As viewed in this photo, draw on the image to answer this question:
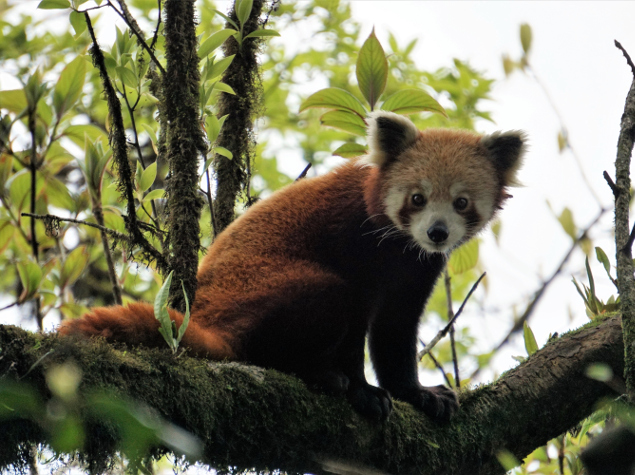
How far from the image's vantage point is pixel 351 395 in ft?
8.68

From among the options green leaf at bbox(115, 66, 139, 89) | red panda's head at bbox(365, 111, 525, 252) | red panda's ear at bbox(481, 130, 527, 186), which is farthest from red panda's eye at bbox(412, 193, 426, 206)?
green leaf at bbox(115, 66, 139, 89)

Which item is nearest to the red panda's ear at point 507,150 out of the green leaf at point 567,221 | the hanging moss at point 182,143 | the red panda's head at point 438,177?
the red panda's head at point 438,177

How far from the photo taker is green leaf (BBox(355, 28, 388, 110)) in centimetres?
344

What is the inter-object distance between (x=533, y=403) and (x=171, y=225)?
78.3 inches

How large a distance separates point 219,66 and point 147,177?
719 mm

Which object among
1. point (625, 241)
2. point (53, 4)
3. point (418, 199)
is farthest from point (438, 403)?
point (53, 4)

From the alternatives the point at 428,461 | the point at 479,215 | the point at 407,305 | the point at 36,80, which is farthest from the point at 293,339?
the point at 36,80

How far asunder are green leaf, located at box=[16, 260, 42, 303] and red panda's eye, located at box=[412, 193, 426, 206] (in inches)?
88.3

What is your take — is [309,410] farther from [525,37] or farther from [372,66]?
[525,37]

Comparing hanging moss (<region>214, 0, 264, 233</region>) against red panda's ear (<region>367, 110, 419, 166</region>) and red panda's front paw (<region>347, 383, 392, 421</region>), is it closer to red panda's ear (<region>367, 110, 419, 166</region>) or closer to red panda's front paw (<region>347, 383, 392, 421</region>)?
red panda's ear (<region>367, 110, 419, 166</region>)

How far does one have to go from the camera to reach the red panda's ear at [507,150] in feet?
12.6

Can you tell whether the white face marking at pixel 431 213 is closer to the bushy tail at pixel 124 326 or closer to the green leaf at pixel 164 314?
the bushy tail at pixel 124 326

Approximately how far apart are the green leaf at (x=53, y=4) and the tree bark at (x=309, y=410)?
5.80ft

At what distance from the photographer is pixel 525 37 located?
4.32 metres
